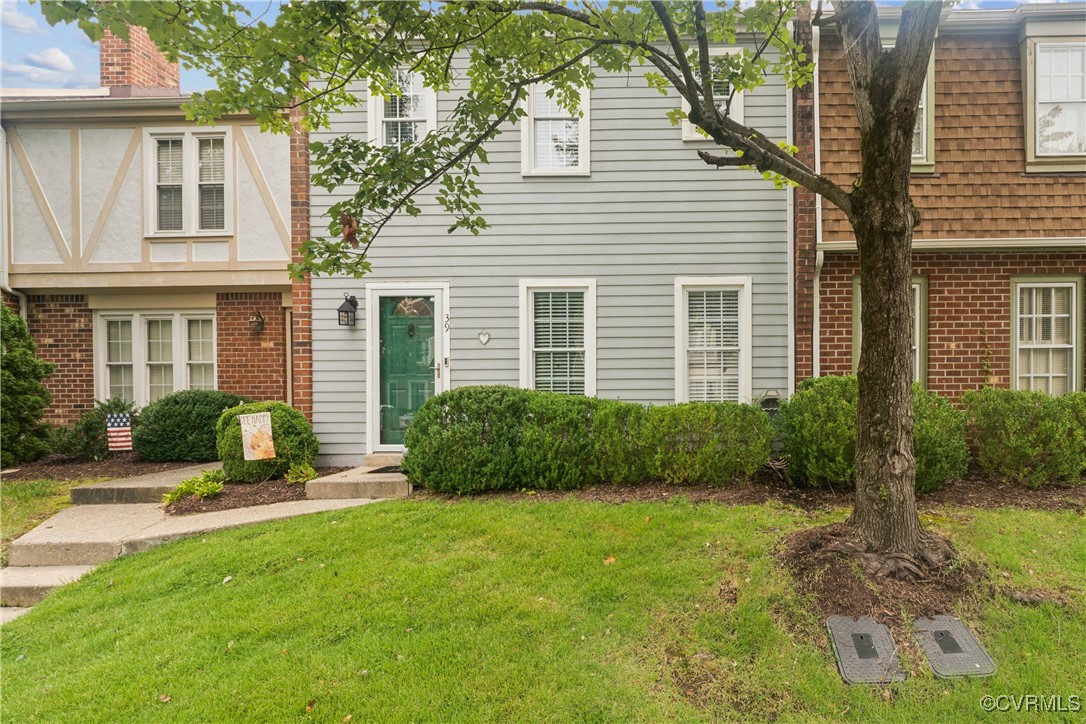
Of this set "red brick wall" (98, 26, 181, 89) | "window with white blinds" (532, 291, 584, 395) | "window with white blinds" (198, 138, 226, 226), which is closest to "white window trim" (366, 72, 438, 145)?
"window with white blinds" (532, 291, 584, 395)

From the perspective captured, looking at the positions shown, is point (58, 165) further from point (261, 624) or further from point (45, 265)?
point (261, 624)

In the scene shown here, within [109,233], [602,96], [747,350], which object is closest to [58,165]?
[109,233]

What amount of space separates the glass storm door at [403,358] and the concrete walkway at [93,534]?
1426mm

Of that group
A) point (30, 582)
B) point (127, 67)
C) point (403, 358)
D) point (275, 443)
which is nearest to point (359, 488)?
point (275, 443)

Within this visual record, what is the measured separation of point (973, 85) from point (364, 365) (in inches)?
332

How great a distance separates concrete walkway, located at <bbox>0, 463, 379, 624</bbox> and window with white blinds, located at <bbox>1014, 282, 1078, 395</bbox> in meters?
8.04

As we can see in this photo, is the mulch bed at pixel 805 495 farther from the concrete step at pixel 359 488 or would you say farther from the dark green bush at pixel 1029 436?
the concrete step at pixel 359 488

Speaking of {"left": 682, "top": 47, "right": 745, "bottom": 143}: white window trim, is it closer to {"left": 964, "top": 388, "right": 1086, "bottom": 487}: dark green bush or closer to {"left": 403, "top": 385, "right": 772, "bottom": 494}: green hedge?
{"left": 403, "top": 385, "right": 772, "bottom": 494}: green hedge

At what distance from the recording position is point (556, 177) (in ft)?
23.2

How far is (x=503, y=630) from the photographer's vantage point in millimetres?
3123

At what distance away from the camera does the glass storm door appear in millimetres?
7195

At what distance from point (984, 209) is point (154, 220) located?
1159 centimetres

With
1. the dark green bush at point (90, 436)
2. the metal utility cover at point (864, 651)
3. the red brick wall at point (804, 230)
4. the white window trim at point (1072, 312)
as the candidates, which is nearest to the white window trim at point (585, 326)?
the red brick wall at point (804, 230)

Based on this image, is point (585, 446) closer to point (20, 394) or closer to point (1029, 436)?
point (1029, 436)
